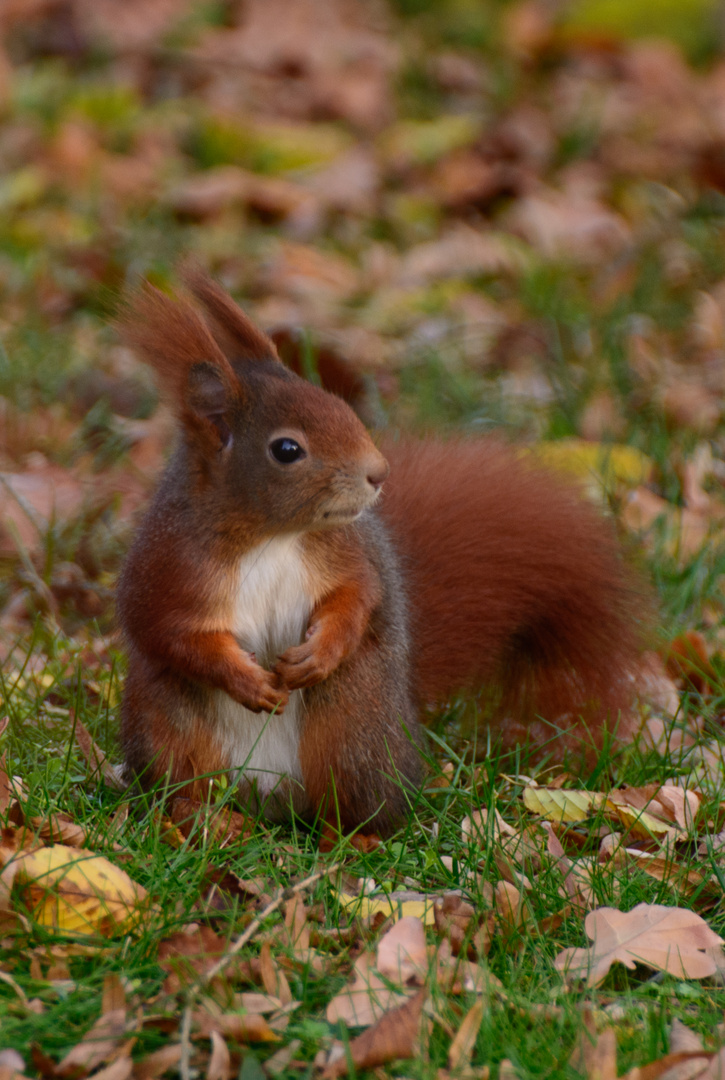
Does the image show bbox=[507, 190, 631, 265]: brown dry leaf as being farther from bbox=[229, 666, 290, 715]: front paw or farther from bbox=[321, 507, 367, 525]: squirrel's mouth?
bbox=[229, 666, 290, 715]: front paw

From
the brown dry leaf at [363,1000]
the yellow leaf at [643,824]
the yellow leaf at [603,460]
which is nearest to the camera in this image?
the brown dry leaf at [363,1000]

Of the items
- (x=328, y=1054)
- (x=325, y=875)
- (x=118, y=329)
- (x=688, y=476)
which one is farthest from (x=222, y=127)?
(x=328, y=1054)

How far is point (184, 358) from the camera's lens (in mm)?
1918

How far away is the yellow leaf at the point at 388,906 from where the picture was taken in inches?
68.9

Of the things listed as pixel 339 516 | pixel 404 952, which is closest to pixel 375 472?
pixel 339 516

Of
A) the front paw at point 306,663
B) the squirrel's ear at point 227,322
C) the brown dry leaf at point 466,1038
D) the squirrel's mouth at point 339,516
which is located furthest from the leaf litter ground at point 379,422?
the squirrel's ear at point 227,322

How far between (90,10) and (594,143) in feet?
9.76

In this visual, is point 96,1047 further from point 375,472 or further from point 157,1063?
point 375,472

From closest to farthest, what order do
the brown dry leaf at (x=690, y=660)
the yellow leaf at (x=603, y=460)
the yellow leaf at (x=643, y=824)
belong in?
the yellow leaf at (x=643, y=824), the brown dry leaf at (x=690, y=660), the yellow leaf at (x=603, y=460)

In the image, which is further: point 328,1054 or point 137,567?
point 137,567

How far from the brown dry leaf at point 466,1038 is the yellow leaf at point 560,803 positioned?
0.63 metres

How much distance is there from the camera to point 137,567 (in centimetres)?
201

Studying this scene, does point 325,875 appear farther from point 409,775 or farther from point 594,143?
point 594,143

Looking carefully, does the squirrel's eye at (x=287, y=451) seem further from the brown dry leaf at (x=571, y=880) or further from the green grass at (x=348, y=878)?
the brown dry leaf at (x=571, y=880)
